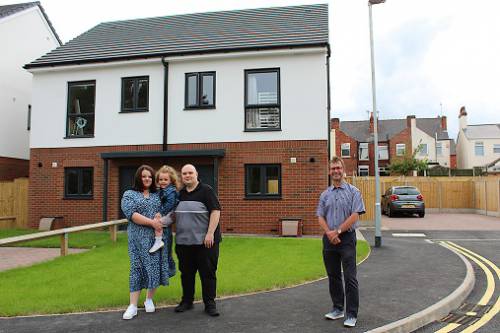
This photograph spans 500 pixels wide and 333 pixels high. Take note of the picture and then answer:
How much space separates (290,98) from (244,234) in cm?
434

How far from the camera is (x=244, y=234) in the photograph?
40.4 feet

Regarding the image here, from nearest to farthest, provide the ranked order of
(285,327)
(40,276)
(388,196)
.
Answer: (285,327), (40,276), (388,196)

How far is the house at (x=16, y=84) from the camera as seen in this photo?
52.3ft

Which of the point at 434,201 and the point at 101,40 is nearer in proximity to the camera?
the point at 101,40

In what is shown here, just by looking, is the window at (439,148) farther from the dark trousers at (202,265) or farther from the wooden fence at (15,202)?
the dark trousers at (202,265)

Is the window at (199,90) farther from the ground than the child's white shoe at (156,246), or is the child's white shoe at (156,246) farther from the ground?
the window at (199,90)

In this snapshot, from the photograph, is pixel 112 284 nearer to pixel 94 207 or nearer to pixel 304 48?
pixel 94 207

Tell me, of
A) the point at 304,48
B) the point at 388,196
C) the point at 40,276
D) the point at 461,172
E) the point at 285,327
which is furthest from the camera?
the point at 461,172

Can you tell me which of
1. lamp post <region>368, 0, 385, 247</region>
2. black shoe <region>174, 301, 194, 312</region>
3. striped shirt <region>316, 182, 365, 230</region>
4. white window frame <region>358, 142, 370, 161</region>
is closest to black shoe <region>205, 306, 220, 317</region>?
black shoe <region>174, 301, 194, 312</region>

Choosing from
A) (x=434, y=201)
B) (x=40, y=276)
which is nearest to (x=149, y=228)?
(x=40, y=276)

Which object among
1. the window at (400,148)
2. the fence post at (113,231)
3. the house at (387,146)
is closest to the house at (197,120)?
the fence post at (113,231)

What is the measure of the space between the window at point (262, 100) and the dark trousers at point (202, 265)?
8.11 m

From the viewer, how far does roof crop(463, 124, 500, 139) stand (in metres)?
45.9

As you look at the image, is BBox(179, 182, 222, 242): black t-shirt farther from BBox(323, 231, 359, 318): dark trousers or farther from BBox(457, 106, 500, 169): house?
BBox(457, 106, 500, 169): house
